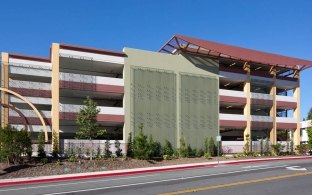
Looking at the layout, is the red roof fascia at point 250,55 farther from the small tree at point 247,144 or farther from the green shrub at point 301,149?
the green shrub at point 301,149

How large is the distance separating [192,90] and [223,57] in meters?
6.11

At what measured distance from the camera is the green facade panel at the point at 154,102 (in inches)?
1690

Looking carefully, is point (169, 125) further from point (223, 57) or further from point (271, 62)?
point (271, 62)

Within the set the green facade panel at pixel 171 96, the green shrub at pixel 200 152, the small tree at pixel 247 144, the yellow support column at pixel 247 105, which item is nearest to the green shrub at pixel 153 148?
the green facade panel at pixel 171 96

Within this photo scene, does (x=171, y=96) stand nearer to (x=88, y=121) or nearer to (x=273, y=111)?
(x=88, y=121)

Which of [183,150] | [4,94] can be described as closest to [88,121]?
[4,94]

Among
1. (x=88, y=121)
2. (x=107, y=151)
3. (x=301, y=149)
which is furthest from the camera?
(x=301, y=149)

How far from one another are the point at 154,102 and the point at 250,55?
1530 centimetres

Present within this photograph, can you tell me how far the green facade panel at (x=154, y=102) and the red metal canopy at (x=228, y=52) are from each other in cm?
358

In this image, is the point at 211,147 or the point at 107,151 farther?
the point at 211,147

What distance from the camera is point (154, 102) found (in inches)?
1725

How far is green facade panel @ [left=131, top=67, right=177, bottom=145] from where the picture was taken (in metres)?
42.9

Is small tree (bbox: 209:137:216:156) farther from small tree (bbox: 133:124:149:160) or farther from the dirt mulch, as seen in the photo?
the dirt mulch

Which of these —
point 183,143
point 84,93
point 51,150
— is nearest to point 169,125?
point 183,143
